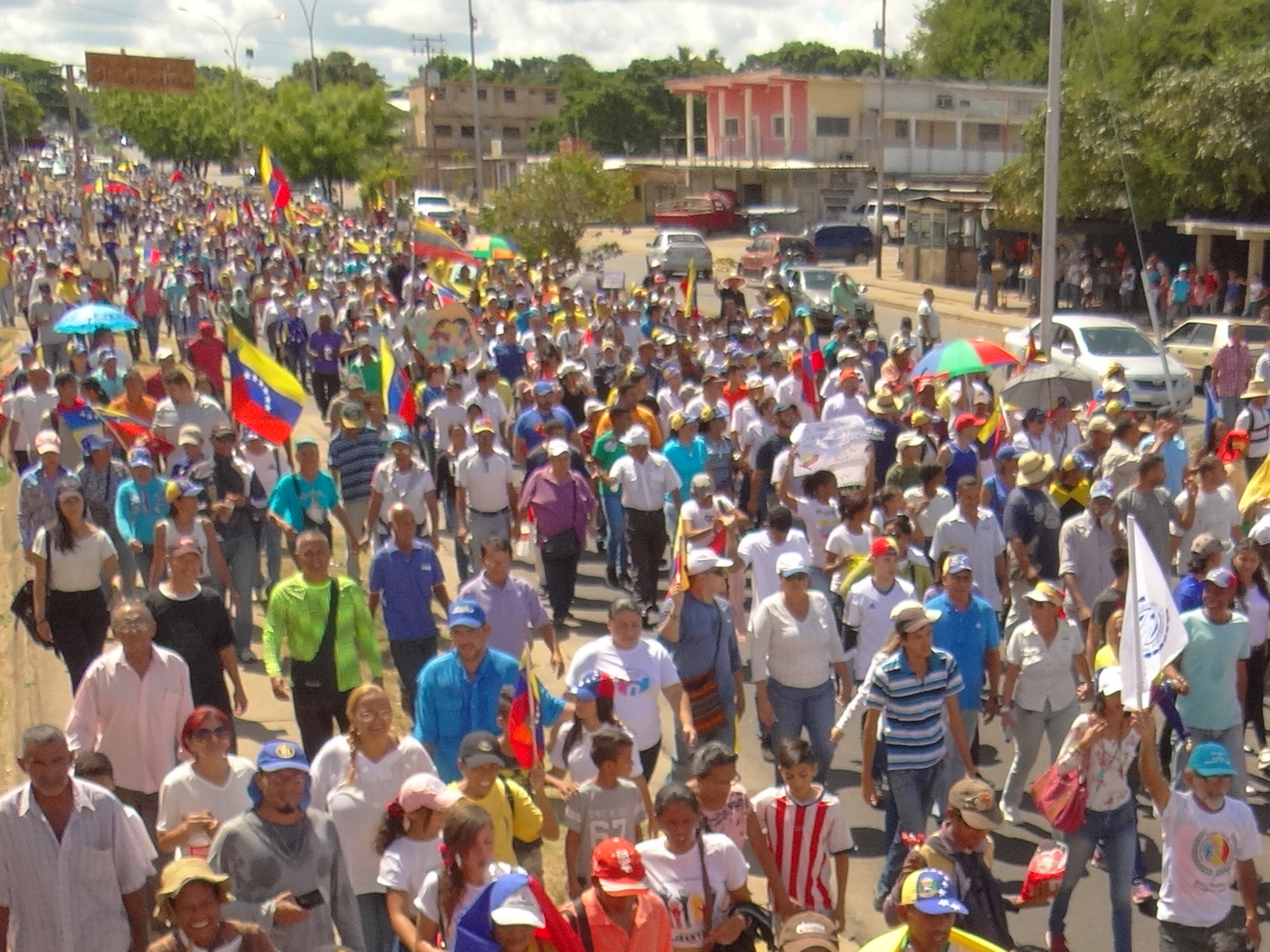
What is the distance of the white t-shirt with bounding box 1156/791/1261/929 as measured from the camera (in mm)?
5898

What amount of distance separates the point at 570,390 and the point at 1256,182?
21.1m

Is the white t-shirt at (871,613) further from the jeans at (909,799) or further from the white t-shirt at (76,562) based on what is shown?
the white t-shirt at (76,562)

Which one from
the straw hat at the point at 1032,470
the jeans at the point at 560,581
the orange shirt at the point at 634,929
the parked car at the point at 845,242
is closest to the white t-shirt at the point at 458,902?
the orange shirt at the point at 634,929

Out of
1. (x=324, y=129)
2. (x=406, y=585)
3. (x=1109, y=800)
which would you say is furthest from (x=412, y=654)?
(x=324, y=129)

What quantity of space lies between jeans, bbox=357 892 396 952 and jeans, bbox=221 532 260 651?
461 cm

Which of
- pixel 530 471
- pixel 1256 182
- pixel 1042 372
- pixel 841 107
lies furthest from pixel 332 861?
pixel 841 107

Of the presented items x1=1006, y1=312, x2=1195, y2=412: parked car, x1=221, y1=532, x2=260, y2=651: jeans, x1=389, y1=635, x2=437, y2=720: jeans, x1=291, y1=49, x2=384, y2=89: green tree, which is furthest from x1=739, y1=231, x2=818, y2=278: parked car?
x1=291, y1=49, x2=384, y2=89: green tree

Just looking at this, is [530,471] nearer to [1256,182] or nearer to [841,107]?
[1256,182]

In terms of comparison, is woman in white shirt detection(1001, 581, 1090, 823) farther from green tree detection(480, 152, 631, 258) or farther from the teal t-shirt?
green tree detection(480, 152, 631, 258)

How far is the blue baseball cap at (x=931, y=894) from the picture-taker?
461cm

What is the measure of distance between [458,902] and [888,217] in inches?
2086

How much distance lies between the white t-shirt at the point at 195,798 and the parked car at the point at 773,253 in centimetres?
3792

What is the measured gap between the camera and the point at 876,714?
6.97 metres

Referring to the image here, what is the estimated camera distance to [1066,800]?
6.36m
